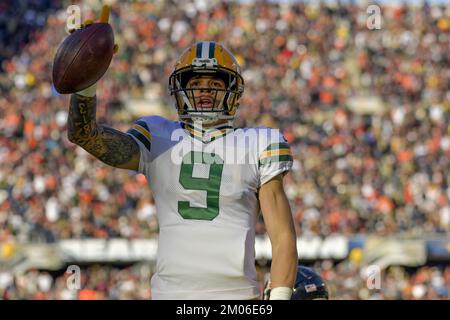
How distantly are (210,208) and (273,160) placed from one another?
29 cm

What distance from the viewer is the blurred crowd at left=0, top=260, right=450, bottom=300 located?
Answer: 47.3ft

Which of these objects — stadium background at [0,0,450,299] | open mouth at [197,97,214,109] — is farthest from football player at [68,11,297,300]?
stadium background at [0,0,450,299]

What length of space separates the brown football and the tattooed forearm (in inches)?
2.6

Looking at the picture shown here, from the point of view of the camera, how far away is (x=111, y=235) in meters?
16.2

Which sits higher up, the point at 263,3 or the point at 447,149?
the point at 263,3

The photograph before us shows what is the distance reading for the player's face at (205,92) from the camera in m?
3.89

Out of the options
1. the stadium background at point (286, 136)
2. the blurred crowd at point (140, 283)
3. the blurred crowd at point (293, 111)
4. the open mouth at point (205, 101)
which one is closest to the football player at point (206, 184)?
the open mouth at point (205, 101)

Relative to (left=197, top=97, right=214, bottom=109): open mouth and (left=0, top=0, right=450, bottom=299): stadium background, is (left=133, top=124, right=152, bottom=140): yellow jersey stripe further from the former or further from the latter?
(left=0, top=0, right=450, bottom=299): stadium background

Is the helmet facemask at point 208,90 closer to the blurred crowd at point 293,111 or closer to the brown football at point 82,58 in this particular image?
the brown football at point 82,58

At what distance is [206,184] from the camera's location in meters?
3.75

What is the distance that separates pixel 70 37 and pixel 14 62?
18.1 meters

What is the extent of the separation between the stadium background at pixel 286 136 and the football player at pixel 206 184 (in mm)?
8208
